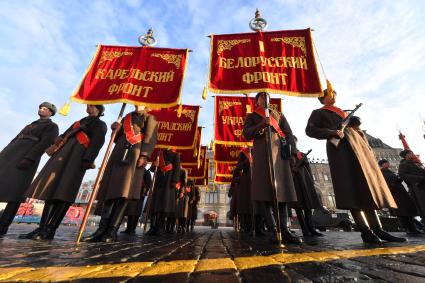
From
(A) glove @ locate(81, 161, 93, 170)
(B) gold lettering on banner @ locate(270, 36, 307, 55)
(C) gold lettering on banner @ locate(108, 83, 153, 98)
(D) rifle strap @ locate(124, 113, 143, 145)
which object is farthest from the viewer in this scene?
(B) gold lettering on banner @ locate(270, 36, 307, 55)

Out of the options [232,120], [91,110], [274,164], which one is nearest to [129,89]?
[91,110]

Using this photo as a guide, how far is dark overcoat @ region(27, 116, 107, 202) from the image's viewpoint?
344 centimetres

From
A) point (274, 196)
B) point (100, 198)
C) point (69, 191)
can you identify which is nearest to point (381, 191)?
point (274, 196)

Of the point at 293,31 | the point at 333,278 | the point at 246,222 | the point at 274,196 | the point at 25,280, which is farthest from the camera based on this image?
the point at 246,222

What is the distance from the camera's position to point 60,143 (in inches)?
154

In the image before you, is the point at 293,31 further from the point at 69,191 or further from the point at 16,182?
the point at 16,182

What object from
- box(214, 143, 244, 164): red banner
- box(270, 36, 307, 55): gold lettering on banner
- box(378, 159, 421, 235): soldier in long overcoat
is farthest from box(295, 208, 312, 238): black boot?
box(214, 143, 244, 164): red banner

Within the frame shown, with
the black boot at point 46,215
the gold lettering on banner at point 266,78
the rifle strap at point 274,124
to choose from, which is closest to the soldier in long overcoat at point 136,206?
the black boot at point 46,215

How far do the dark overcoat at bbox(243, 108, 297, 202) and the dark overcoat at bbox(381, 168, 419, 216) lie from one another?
4.92 metres

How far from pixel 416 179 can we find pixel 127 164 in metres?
7.17

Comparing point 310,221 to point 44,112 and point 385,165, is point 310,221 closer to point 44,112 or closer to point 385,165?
point 385,165

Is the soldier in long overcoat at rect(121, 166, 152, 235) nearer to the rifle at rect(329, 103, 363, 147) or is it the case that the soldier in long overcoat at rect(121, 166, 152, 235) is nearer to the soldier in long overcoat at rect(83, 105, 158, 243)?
the soldier in long overcoat at rect(83, 105, 158, 243)

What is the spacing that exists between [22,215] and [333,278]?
27357 mm

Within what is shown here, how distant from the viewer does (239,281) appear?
102 centimetres
